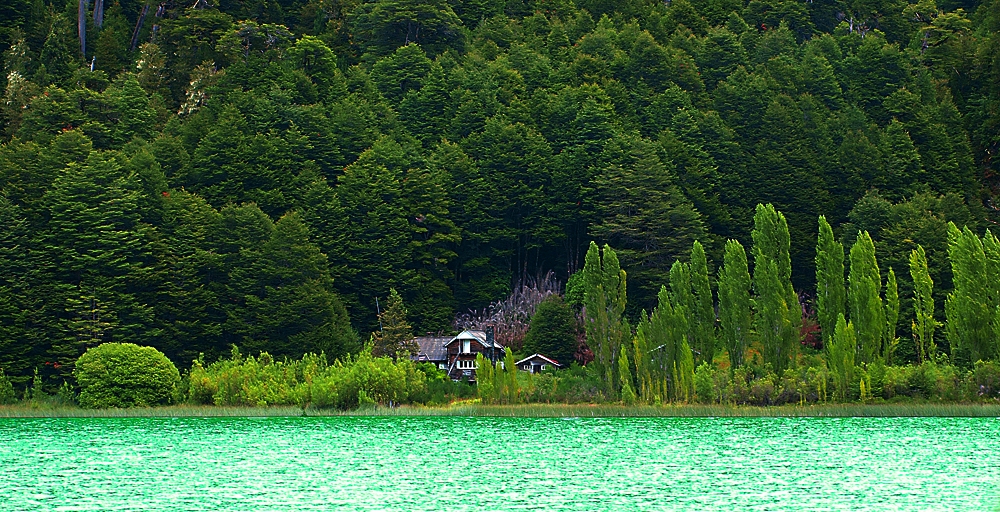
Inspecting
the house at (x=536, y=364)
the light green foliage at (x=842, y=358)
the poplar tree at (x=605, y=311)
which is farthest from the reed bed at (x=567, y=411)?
the house at (x=536, y=364)

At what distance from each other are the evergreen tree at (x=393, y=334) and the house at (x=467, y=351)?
2.55 m

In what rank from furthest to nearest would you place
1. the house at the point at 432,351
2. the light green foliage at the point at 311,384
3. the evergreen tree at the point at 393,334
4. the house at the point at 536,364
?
1. the house at the point at 432,351
2. the evergreen tree at the point at 393,334
3. the house at the point at 536,364
4. the light green foliage at the point at 311,384

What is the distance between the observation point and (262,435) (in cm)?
4572

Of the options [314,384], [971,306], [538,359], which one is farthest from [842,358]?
[314,384]

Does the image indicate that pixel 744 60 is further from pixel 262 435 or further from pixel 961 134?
pixel 262 435

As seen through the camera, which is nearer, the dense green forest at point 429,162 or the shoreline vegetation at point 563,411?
the shoreline vegetation at point 563,411

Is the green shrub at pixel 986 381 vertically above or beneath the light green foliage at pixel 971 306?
beneath

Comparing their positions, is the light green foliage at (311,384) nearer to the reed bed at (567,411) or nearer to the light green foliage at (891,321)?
the reed bed at (567,411)

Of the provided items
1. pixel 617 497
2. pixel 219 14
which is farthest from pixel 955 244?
pixel 219 14

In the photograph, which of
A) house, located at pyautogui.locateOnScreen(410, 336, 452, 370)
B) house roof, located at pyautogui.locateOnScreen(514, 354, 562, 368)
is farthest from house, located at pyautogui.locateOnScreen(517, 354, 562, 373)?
house, located at pyautogui.locateOnScreen(410, 336, 452, 370)

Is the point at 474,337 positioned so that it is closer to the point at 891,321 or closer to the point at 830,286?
the point at 830,286

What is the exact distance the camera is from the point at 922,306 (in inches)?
2506

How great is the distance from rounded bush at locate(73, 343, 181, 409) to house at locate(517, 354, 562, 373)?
19.3 meters

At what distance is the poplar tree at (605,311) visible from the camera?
59344mm
